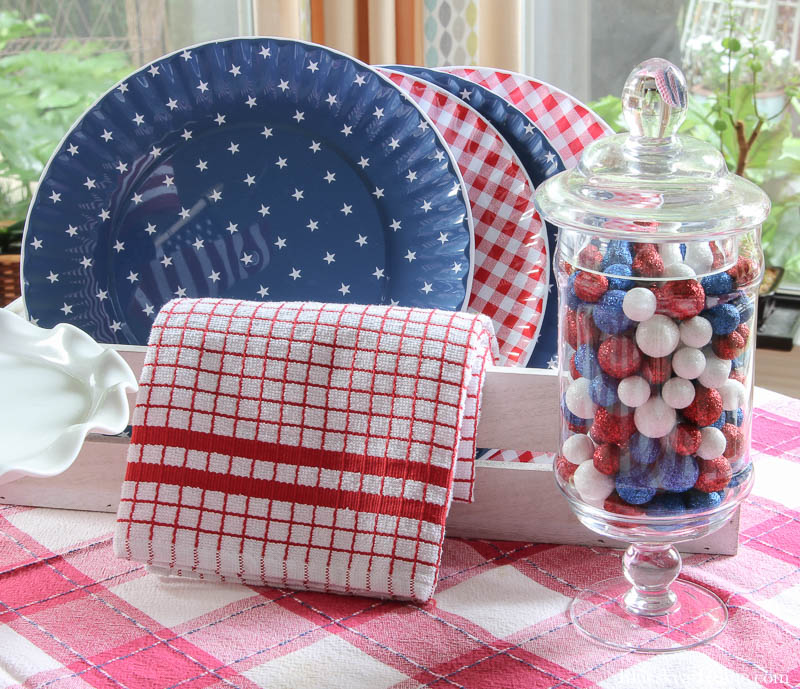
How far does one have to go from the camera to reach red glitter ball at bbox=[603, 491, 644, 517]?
63 centimetres

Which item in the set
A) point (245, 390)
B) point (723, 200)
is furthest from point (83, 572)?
point (723, 200)

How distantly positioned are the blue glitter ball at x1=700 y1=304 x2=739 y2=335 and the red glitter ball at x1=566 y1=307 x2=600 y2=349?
0.21 feet

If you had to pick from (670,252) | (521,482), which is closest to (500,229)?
(521,482)

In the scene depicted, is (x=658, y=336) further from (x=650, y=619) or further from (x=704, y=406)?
(x=650, y=619)

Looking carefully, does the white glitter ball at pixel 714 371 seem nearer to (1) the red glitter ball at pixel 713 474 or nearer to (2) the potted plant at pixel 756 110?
(1) the red glitter ball at pixel 713 474

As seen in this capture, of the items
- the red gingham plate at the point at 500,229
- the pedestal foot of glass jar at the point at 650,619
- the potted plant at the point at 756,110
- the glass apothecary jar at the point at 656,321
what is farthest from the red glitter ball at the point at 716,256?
the potted plant at the point at 756,110

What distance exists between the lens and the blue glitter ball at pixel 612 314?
0.60 metres

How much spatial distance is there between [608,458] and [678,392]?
2.5 inches

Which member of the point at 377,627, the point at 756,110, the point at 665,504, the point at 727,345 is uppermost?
the point at 756,110

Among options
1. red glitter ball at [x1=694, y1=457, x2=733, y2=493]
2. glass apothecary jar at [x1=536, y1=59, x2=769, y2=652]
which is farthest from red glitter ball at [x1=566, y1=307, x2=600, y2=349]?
red glitter ball at [x1=694, y1=457, x2=733, y2=493]

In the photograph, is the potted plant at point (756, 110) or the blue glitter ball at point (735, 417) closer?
the blue glitter ball at point (735, 417)

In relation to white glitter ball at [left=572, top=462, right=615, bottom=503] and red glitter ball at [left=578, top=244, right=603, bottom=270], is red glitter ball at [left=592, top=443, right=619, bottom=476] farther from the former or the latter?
red glitter ball at [left=578, top=244, right=603, bottom=270]

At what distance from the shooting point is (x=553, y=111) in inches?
40.4

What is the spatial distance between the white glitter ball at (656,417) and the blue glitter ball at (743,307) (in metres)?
0.07
